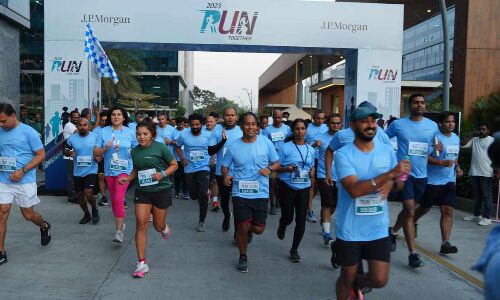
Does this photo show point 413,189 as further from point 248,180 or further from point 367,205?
point 367,205

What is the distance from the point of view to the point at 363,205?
3.62 metres

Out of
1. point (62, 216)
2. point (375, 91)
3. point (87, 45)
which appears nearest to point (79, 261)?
point (62, 216)

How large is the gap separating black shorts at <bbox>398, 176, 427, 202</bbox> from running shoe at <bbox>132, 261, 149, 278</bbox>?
312 cm

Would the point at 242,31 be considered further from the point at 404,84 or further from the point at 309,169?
the point at 404,84

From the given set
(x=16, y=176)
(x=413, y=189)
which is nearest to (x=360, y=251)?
(x=413, y=189)

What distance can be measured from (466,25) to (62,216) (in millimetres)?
13805

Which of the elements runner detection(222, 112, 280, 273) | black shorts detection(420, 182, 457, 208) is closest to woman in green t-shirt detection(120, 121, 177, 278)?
runner detection(222, 112, 280, 273)

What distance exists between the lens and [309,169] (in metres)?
6.02

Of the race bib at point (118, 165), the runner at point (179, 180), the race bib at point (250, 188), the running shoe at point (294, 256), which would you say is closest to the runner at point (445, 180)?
the running shoe at point (294, 256)

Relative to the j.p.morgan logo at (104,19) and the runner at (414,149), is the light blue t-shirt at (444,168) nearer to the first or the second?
the runner at (414,149)

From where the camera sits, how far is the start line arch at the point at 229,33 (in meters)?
12.4

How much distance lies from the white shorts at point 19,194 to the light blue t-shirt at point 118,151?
1.23m

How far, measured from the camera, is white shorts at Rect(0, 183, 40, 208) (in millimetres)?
5535

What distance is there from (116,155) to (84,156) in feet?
3.66
